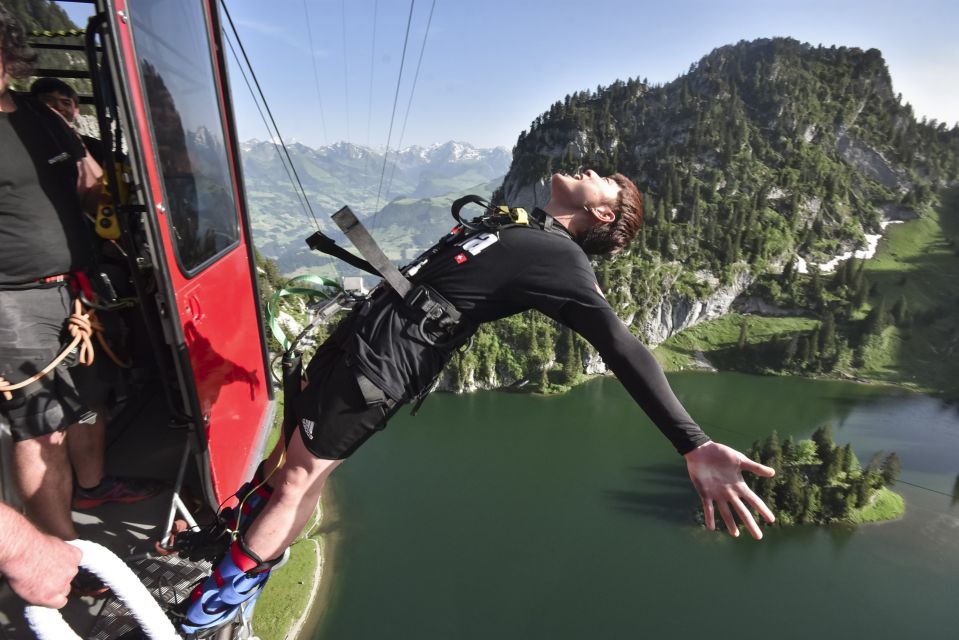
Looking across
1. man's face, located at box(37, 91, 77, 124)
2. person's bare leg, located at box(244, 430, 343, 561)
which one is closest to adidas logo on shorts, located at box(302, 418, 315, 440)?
person's bare leg, located at box(244, 430, 343, 561)

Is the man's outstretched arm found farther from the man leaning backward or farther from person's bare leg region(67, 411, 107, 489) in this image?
person's bare leg region(67, 411, 107, 489)

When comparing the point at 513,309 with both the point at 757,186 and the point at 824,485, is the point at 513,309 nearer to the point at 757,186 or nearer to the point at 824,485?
the point at 824,485

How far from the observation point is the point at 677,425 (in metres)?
2.18

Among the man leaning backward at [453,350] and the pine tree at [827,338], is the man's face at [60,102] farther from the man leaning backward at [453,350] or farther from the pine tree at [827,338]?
the pine tree at [827,338]

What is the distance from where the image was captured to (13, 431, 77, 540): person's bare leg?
10.0ft

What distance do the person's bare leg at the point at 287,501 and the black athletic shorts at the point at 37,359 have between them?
147cm

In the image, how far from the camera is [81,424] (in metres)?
3.53

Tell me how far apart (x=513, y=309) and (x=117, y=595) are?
197 centimetres

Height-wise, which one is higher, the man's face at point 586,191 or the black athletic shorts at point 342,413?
the man's face at point 586,191

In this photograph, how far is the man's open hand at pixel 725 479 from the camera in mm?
2080

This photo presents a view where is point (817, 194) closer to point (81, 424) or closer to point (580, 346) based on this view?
point (580, 346)

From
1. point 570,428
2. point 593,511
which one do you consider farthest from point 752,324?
point 593,511

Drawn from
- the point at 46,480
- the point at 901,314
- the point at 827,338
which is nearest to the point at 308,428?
the point at 46,480

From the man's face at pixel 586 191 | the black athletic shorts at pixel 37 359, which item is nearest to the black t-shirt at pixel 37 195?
the black athletic shorts at pixel 37 359
